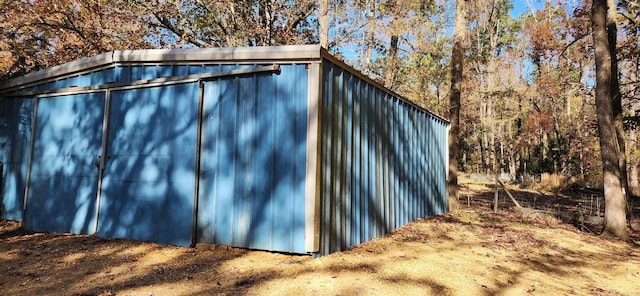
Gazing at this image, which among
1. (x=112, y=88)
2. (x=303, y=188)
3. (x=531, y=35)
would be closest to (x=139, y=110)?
(x=112, y=88)

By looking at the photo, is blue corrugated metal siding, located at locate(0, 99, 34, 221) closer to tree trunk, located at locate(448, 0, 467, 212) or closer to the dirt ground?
the dirt ground

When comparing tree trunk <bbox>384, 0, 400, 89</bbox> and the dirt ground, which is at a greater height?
tree trunk <bbox>384, 0, 400, 89</bbox>

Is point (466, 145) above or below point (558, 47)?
below

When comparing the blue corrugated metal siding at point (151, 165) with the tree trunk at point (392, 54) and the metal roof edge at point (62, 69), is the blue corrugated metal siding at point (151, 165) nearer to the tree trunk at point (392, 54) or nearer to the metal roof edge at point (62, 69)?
the metal roof edge at point (62, 69)

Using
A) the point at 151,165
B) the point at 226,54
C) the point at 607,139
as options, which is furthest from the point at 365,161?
the point at 607,139

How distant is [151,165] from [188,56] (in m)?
1.72

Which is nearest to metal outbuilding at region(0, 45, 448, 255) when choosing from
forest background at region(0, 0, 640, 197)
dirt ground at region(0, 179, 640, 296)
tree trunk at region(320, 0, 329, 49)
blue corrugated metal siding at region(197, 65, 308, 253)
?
blue corrugated metal siding at region(197, 65, 308, 253)

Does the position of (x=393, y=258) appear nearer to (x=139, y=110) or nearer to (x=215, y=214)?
(x=215, y=214)

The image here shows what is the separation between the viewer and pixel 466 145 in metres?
42.1

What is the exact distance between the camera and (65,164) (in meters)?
6.12

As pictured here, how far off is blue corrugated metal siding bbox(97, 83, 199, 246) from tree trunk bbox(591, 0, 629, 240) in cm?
860

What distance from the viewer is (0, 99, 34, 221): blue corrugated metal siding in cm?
682

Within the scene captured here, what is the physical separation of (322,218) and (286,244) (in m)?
0.57

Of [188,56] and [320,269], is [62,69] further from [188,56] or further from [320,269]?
[320,269]
